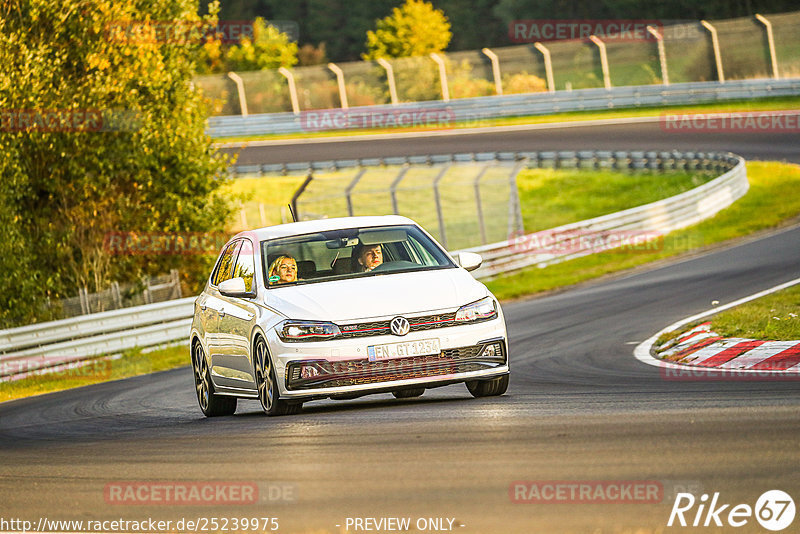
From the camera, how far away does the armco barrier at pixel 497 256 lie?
2167 cm

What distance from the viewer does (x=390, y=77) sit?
2272 inches

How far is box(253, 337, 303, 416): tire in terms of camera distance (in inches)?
401

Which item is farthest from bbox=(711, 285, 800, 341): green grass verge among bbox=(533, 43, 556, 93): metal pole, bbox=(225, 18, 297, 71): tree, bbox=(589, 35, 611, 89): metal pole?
bbox=(225, 18, 297, 71): tree

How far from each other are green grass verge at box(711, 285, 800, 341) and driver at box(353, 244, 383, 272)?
4.36m

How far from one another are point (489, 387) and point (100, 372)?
12504mm

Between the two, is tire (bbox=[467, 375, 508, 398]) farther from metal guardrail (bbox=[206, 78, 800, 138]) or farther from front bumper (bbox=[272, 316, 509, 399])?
metal guardrail (bbox=[206, 78, 800, 138])

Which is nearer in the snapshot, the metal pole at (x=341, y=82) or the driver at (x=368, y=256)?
the driver at (x=368, y=256)

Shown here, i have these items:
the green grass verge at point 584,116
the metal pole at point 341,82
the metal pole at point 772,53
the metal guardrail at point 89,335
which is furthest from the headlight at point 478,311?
the metal pole at point 341,82

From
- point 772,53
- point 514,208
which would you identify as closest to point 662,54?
point 772,53

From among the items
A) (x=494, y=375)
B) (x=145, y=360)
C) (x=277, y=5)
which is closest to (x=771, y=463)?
(x=494, y=375)

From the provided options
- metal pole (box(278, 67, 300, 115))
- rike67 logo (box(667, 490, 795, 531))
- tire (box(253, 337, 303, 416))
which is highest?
rike67 logo (box(667, 490, 795, 531))

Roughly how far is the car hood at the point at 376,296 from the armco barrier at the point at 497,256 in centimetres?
1121

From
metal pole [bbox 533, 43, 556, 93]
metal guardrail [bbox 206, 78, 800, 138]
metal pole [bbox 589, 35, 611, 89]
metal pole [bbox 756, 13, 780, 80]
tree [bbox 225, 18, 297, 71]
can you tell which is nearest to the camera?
metal guardrail [bbox 206, 78, 800, 138]

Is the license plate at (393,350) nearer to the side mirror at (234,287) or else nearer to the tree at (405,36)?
the side mirror at (234,287)
